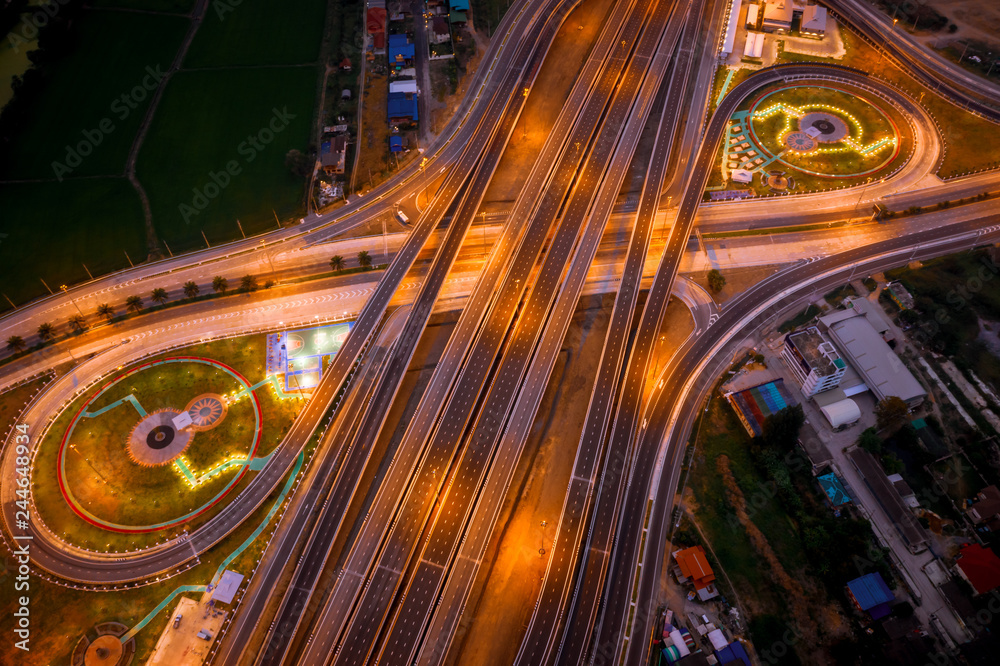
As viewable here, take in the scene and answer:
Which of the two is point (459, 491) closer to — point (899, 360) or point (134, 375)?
point (134, 375)

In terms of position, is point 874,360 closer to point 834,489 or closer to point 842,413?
point 842,413

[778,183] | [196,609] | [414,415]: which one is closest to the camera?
[196,609]

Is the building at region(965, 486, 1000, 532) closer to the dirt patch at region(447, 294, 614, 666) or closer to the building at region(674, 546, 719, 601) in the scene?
the building at region(674, 546, 719, 601)

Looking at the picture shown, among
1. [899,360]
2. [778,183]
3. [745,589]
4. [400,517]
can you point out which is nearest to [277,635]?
[400,517]

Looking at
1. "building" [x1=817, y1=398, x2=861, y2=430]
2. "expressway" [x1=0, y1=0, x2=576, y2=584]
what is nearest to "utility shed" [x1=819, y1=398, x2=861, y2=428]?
"building" [x1=817, y1=398, x2=861, y2=430]

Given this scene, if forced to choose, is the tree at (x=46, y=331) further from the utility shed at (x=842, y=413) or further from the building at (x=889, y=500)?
the building at (x=889, y=500)

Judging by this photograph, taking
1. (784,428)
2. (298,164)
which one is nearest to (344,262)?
(298,164)
